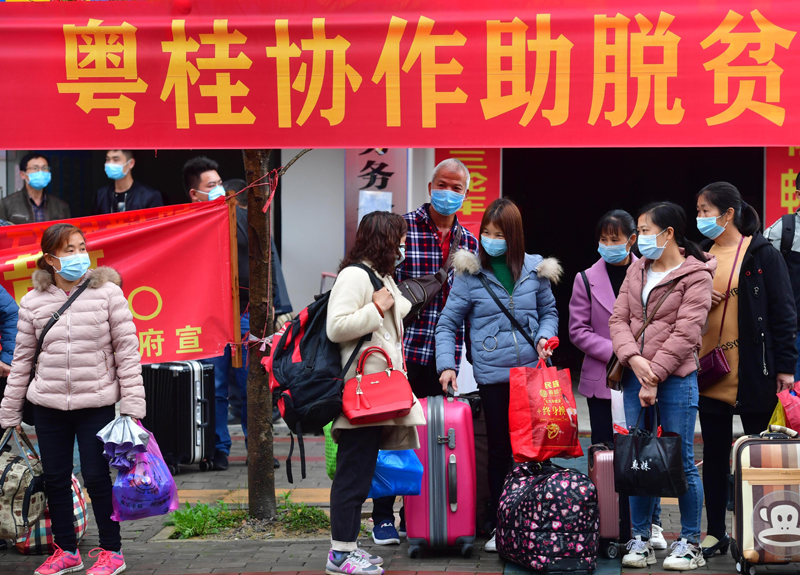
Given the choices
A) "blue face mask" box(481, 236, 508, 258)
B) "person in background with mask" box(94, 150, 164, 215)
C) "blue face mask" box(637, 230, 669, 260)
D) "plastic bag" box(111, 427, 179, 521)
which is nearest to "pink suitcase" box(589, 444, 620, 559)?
"blue face mask" box(637, 230, 669, 260)

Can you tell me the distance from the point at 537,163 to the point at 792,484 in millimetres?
7405

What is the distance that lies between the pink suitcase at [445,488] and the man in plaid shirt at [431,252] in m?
0.49

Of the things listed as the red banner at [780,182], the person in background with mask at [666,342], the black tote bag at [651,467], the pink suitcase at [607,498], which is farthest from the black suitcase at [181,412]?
the red banner at [780,182]

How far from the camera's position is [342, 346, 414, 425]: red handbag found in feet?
14.6

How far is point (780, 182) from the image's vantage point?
9.07 metres

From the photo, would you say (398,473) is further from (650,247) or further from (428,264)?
(650,247)

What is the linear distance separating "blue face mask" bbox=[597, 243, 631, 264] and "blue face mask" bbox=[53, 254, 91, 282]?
2.83 m

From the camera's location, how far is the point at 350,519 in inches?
183

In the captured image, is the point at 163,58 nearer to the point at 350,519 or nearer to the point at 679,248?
the point at 350,519

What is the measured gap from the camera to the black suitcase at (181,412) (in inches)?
283

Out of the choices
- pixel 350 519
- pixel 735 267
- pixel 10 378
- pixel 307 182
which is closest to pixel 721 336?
pixel 735 267

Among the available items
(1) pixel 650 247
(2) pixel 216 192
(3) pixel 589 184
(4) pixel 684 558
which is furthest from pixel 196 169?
(3) pixel 589 184

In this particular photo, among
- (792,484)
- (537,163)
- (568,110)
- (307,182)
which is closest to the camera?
(792,484)

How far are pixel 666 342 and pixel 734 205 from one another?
864 mm
